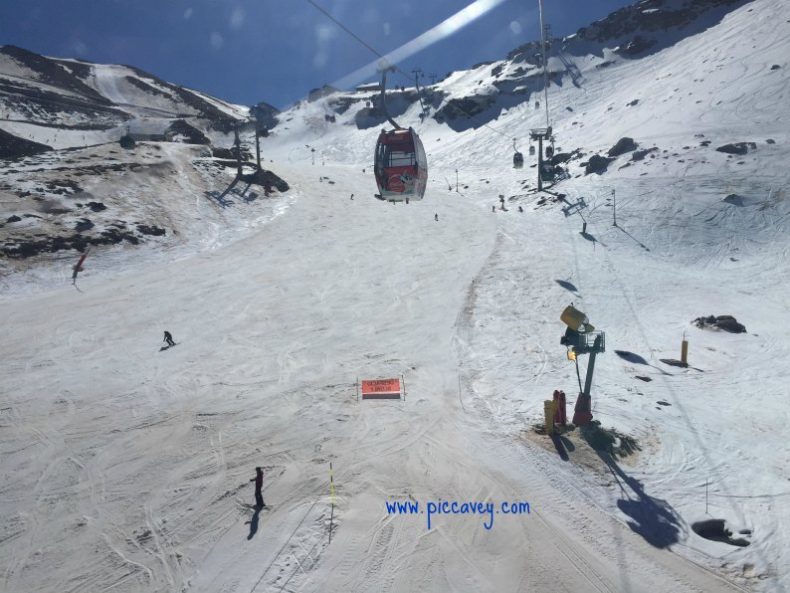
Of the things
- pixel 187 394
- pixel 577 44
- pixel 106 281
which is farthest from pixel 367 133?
pixel 187 394

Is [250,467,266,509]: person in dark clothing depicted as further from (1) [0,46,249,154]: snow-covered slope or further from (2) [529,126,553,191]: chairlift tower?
(1) [0,46,249,154]: snow-covered slope

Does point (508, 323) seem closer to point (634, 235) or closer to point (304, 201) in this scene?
point (634, 235)

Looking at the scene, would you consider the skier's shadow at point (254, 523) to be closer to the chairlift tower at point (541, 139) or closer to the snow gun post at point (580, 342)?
the snow gun post at point (580, 342)

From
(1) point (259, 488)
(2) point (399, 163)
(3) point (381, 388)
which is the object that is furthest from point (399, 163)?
(1) point (259, 488)

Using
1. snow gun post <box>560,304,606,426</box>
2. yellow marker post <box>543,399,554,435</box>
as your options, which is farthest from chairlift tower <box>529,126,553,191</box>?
yellow marker post <box>543,399,554,435</box>

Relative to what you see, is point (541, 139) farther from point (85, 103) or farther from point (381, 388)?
point (85, 103)

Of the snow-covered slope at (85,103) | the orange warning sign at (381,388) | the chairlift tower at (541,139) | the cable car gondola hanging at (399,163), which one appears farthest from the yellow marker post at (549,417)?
the snow-covered slope at (85,103)
